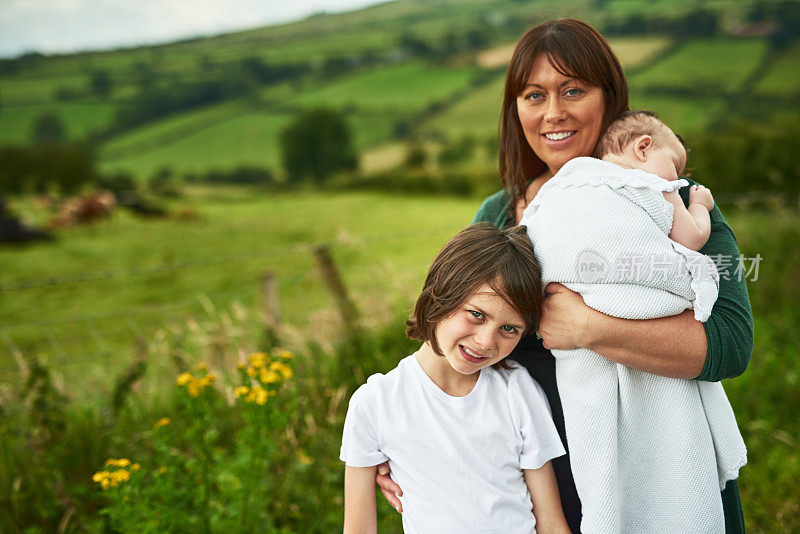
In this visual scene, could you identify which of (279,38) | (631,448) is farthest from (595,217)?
(279,38)

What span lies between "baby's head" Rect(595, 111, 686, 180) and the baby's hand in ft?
0.22

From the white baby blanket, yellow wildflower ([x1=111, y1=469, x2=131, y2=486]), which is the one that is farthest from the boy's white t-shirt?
yellow wildflower ([x1=111, y1=469, x2=131, y2=486])

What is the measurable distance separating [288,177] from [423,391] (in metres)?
29.0

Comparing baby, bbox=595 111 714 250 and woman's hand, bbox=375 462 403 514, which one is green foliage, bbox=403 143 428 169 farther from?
woman's hand, bbox=375 462 403 514

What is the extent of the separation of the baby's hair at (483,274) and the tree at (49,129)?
103ft

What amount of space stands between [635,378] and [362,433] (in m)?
0.65

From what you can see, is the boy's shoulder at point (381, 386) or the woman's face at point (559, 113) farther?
the woman's face at point (559, 113)

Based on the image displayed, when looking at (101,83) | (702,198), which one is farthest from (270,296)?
(101,83)

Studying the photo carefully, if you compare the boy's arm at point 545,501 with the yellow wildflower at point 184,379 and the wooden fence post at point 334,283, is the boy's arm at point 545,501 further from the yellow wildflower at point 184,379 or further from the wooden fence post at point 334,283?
the wooden fence post at point 334,283

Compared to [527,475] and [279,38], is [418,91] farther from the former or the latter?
[527,475]

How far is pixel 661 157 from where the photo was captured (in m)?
1.42

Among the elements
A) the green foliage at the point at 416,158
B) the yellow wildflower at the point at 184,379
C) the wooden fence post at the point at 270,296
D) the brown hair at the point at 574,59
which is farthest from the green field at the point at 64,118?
the brown hair at the point at 574,59

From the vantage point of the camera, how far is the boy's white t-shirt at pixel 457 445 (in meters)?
1.32

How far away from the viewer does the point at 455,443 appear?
4.35 ft
